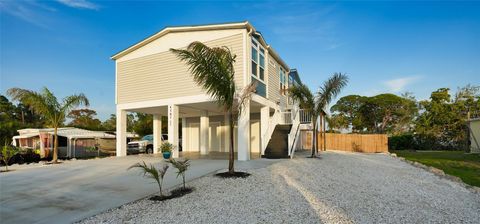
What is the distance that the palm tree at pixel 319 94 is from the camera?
517 inches

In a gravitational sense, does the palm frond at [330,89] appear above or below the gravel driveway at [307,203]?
above

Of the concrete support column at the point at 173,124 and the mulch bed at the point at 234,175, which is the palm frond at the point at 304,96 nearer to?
the concrete support column at the point at 173,124

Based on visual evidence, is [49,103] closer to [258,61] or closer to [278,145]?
[258,61]

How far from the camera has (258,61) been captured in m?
13.4

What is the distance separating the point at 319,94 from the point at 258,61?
3.58m

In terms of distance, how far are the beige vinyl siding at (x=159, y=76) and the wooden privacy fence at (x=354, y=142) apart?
12.6m

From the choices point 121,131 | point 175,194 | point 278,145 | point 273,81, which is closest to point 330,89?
point 273,81

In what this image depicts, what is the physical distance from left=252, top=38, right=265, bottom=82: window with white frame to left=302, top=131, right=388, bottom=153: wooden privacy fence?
10.0 meters

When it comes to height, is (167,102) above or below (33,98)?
below

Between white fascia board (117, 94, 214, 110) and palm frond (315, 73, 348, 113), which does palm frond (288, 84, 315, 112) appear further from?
white fascia board (117, 94, 214, 110)

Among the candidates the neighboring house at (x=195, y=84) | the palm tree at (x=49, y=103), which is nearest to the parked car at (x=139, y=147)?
the neighboring house at (x=195, y=84)

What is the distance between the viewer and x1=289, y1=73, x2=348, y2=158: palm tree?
13.1 meters

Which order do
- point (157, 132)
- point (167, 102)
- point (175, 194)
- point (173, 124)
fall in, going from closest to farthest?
Answer: point (175, 194) < point (173, 124) < point (167, 102) < point (157, 132)

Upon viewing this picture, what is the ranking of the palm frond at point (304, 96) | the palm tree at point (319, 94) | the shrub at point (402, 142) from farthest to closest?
the shrub at point (402, 142) < the palm frond at point (304, 96) < the palm tree at point (319, 94)
